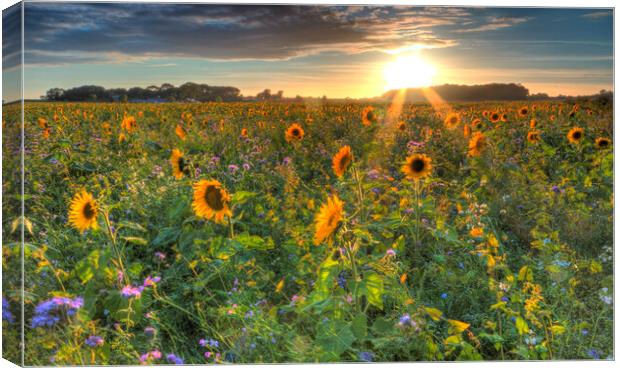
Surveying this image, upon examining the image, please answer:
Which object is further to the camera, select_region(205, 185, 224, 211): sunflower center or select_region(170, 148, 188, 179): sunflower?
select_region(170, 148, 188, 179): sunflower

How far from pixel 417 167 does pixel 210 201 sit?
88cm

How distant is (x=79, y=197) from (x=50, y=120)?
35 centimetres

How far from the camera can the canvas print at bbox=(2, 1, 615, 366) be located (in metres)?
3.04

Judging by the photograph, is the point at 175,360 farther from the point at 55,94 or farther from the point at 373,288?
the point at 55,94

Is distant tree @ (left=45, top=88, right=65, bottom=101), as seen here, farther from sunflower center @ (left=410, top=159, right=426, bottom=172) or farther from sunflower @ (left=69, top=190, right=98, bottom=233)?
sunflower center @ (left=410, top=159, right=426, bottom=172)

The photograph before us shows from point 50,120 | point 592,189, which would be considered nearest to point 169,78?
point 50,120

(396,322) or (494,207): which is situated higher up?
(494,207)

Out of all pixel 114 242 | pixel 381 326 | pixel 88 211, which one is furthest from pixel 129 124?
pixel 381 326

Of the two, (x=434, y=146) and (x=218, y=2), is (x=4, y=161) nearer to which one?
(x=218, y=2)

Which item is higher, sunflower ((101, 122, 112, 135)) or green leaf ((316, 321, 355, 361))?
sunflower ((101, 122, 112, 135))

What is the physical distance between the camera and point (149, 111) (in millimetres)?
3229

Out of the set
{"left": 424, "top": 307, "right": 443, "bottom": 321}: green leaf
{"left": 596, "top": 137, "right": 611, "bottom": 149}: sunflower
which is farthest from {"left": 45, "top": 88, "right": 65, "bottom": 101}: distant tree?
{"left": 596, "top": 137, "right": 611, "bottom": 149}: sunflower

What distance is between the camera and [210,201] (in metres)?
3.07

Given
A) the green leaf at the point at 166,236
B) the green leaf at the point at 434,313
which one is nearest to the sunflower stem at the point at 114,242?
the green leaf at the point at 166,236
